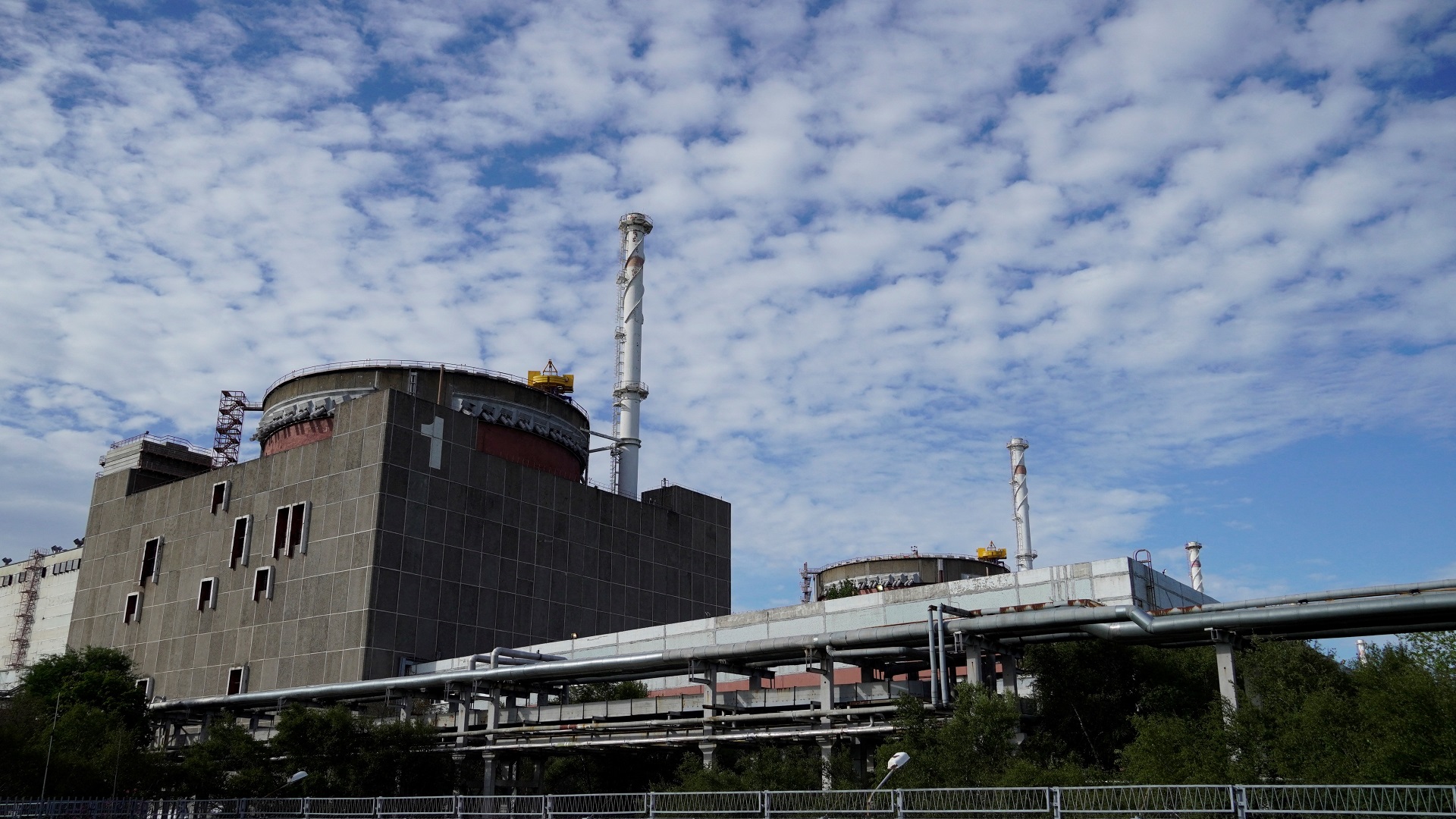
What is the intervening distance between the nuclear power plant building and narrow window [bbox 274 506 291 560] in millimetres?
150

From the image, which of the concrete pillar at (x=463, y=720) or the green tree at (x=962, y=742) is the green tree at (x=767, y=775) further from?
the concrete pillar at (x=463, y=720)

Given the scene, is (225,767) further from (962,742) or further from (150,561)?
(150,561)

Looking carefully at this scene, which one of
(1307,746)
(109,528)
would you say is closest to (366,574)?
(109,528)

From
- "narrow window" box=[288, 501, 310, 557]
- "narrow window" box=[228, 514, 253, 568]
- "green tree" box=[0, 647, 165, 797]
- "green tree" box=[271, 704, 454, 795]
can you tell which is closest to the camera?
"green tree" box=[0, 647, 165, 797]

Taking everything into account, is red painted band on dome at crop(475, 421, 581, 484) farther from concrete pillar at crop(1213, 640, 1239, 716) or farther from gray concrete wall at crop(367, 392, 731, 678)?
concrete pillar at crop(1213, 640, 1239, 716)

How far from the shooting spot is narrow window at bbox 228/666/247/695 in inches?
2489

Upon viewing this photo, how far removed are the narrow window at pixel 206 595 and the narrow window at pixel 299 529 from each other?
6921mm

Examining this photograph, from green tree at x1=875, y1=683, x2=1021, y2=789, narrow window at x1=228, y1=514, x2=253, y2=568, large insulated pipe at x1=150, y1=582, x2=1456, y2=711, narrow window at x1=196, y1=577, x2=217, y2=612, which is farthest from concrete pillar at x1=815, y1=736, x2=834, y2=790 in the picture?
narrow window at x1=196, y1=577, x2=217, y2=612

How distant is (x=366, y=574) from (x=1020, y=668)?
120ft

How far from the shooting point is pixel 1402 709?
75.5 ft

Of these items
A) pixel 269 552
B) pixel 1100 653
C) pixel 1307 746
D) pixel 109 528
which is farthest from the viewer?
pixel 109 528

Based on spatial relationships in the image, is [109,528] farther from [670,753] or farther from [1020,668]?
[1020,668]

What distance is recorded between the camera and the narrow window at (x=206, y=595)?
222 feet

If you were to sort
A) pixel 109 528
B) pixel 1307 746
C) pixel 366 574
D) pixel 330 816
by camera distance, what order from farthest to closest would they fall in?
1. pixel 109 528
2. pixel 366 574
3. pixel 330 816
4. pixel 1307 746
